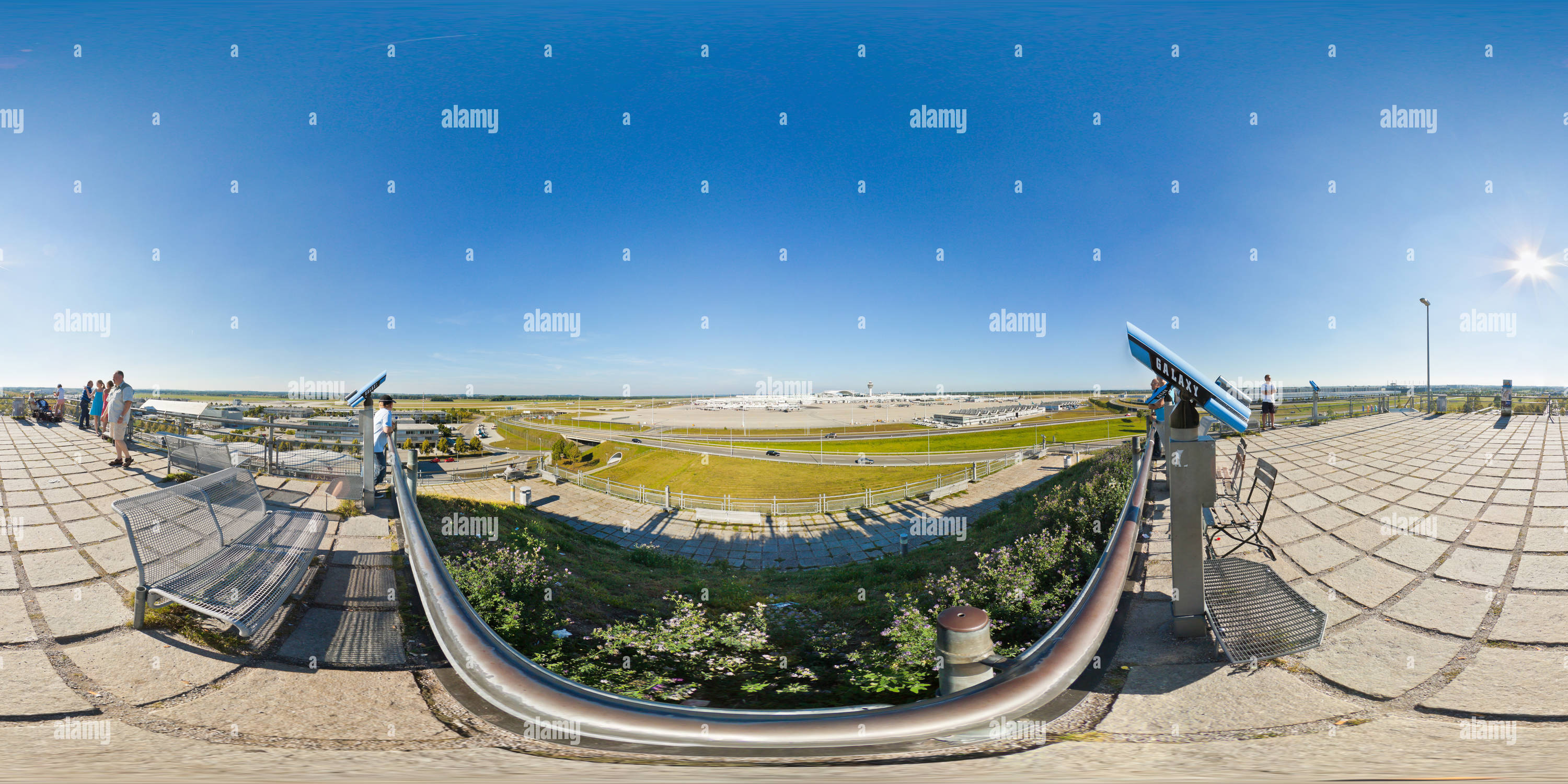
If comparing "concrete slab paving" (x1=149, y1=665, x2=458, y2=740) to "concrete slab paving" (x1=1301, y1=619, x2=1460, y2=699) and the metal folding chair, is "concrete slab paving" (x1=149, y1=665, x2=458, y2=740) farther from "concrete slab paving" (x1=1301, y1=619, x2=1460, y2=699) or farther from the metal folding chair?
the metal folding chair

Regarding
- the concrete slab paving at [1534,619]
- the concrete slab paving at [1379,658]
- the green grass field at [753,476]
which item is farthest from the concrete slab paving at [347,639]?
the green grass field at [753,476]

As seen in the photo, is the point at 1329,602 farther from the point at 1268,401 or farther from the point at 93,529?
the point at 93,529

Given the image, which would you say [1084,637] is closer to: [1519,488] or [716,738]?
[716,738]

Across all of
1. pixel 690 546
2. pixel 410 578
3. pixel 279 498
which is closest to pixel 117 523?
pixel 279 498

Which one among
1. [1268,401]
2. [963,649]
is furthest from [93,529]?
[1268,401]

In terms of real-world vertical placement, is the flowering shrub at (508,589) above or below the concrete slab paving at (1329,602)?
below

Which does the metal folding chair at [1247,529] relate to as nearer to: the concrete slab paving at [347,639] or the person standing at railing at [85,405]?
the concrete slab paving at [347,639]

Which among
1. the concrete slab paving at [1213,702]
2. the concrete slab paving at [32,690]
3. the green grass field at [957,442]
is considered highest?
the concrete slab paving at [1213,702]
